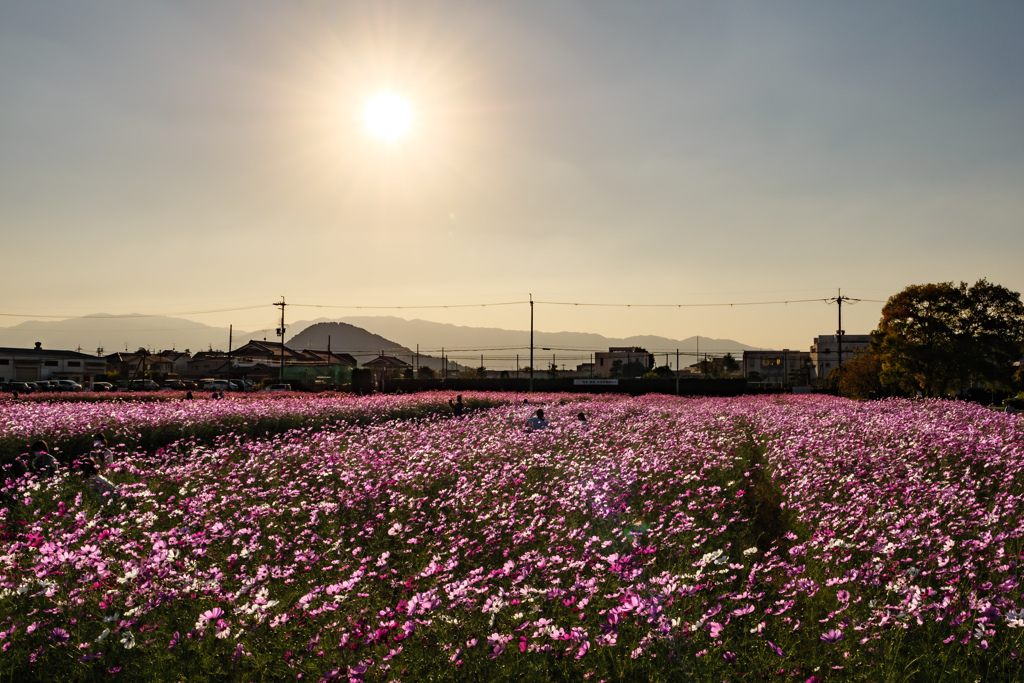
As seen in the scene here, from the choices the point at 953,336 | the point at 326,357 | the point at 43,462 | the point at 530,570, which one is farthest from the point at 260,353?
the point at 530,570

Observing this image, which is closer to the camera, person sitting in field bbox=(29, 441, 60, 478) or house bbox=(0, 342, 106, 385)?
person sitting in field bbox=(29, 441, 60, 478)

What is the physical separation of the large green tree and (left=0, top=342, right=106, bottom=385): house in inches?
3838

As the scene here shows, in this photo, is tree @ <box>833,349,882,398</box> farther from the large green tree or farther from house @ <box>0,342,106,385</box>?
house @ <box>0,342,106,385</box>

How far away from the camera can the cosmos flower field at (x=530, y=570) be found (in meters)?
Result: 4.84

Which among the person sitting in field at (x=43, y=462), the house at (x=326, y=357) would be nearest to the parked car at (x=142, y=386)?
the person sitting in field at (x=43, y=462)

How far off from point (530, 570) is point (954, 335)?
33.6 meters

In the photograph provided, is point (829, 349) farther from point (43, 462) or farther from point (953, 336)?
point (43, 462)

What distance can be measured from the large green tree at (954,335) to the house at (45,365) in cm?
9749

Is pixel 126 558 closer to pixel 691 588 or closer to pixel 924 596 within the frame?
pixel 691 588

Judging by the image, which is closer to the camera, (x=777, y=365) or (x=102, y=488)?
(x=102, y=488)

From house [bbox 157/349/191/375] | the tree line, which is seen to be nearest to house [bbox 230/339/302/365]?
house [bbox 157/349/191/375]

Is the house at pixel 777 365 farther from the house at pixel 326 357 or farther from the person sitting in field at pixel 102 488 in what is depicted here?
the person sitting in field at pixel 102 488

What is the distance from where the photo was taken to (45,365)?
343ft

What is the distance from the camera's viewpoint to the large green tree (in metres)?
31.4
